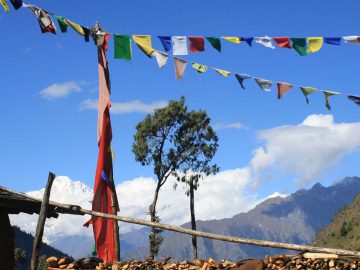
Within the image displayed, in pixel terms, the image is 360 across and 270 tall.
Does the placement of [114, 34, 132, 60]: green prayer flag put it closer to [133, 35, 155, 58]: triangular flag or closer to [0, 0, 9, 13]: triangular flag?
[133, 35, 155, 58]: triangular flag

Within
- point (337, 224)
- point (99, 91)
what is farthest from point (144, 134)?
point (337, 224)

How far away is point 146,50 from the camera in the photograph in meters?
15.1

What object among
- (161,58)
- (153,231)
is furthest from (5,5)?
(153,231)

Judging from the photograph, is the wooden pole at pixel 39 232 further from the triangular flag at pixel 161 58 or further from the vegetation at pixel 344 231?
the vegetation at pixel 344 231

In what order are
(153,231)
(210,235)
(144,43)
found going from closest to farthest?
(210,235) < (144,43) < (153,231)

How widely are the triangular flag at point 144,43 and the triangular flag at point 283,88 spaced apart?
3.42m

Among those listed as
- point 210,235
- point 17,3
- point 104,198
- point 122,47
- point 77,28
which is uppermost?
point 17,3

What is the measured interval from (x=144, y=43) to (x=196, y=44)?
55.1 inches

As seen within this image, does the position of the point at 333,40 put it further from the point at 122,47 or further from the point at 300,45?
the point at 122,47

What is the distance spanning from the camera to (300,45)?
14875 millimetres

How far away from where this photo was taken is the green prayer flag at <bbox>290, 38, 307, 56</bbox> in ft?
48.5

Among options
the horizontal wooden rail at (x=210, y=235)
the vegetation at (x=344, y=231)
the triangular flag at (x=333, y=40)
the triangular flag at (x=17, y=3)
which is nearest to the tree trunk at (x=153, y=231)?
the triangular flag at (x=17, y=3)

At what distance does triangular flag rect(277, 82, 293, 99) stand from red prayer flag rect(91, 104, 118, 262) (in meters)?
4.59

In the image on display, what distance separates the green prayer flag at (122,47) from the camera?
1512 cm
